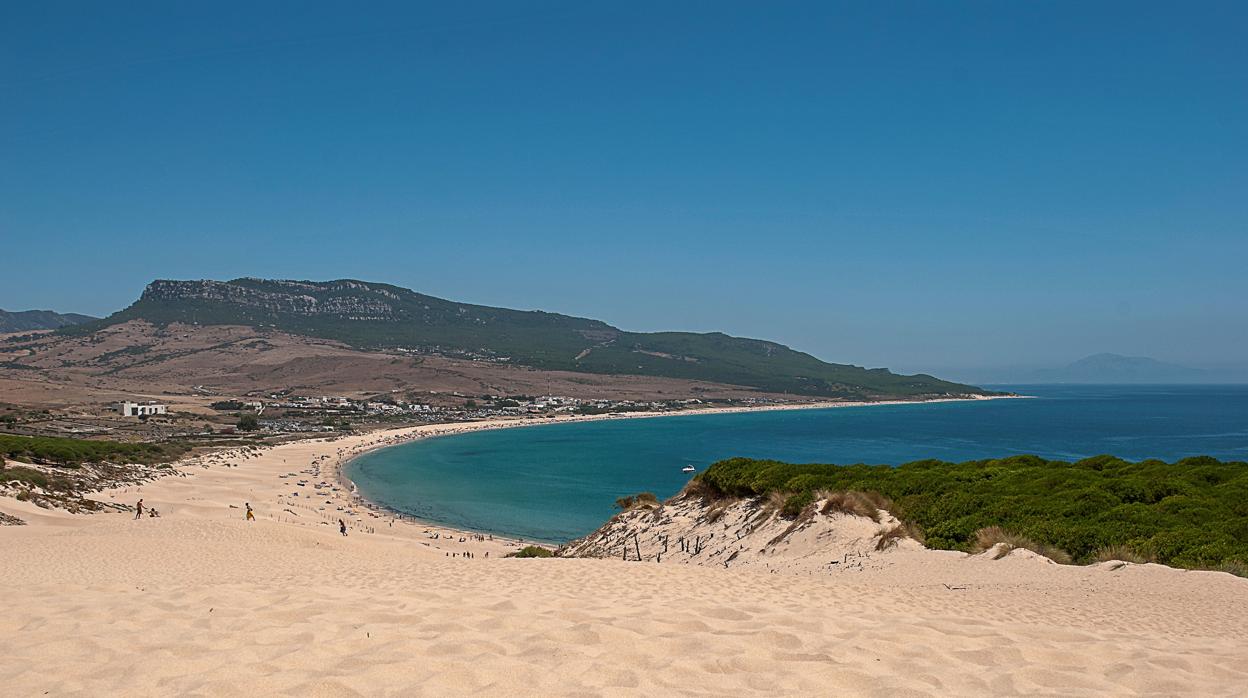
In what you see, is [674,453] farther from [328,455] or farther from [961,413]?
[961,413]

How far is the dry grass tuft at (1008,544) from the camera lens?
1482 cm

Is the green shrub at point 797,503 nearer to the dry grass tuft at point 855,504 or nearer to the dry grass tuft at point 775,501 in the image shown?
the dry grass tuft at point 775,501

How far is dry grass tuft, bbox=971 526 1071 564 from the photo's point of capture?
48.6ft

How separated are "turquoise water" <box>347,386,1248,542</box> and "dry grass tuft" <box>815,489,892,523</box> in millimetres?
24112

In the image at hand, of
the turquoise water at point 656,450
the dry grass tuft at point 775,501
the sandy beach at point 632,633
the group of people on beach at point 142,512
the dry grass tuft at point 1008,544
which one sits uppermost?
the sandy beach at point 632,633

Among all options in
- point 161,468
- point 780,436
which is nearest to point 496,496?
point 161,468

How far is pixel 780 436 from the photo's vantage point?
113 metres

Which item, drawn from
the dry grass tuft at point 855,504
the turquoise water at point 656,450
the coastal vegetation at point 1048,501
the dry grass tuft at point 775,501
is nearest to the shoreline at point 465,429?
the turquoise water at point 656,450

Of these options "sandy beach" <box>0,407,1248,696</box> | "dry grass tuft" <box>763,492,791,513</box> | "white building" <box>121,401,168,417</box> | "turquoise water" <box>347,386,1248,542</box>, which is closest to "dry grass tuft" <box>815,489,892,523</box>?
"dry grass tuft" <box>763,492,791,513</box>

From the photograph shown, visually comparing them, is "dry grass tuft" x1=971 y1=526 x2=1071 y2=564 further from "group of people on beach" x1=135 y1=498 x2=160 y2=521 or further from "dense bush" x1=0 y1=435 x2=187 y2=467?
"dense bush" x1=0 y1=435 x2=187 y2=467

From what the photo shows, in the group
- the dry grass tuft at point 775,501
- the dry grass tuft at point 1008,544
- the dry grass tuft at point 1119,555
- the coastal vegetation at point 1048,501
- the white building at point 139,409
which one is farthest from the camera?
the white building at point 139,409

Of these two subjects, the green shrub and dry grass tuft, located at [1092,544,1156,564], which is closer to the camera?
dry grass tuft, located at [1092,544,1156,564]

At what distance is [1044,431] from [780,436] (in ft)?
135

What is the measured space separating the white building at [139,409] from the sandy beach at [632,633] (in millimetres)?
107562
